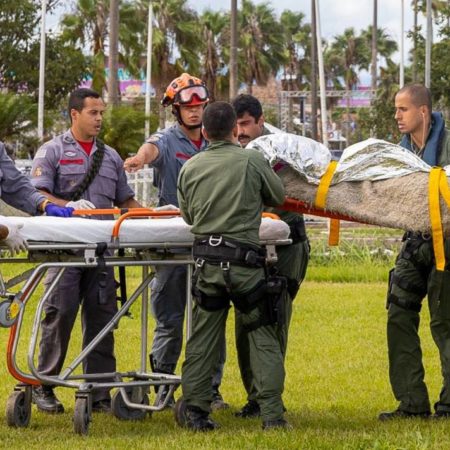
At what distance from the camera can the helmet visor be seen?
9945mm

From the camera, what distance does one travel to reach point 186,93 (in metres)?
9.95

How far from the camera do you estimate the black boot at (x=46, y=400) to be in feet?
32.9

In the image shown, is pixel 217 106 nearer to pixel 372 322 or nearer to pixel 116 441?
pixel 116 441

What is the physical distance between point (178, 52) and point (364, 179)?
64.0 m

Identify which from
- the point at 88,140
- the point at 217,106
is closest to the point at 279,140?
the point at 217,106

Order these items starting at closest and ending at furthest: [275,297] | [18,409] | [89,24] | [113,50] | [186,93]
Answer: [275,297] → [18,409] → [186,93] → [113,50] → [89,24]

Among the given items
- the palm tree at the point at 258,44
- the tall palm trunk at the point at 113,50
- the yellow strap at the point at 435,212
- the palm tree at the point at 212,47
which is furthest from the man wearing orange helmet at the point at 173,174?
the palm tree at the point at 258,44

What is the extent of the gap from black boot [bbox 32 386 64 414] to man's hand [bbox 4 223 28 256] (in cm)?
186

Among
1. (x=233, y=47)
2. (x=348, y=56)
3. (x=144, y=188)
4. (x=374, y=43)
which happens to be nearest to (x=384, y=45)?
(x=348, y=56)

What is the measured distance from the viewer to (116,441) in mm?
8461

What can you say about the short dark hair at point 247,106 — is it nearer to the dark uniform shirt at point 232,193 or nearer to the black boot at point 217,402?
the dark uniform shirt at point 232,193

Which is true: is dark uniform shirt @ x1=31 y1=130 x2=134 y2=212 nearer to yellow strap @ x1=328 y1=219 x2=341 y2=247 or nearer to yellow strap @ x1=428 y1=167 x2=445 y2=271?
yellow strap @ x1=328 y1=219 x2=341 y2=247

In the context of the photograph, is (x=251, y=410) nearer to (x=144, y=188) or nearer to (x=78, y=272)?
(x=78, y=272)

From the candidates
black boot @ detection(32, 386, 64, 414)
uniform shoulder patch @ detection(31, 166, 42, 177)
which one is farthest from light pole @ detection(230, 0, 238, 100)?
black boot @ detection(32, 386, 64, 414)
